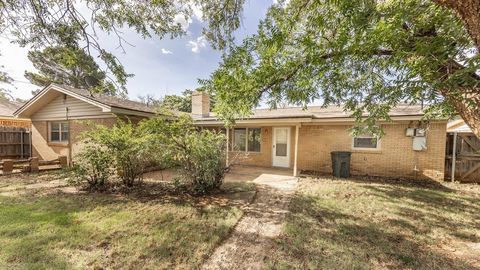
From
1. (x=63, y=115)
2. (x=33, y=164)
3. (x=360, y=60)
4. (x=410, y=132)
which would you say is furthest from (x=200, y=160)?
(x=63, y=115)

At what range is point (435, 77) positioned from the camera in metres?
2.98

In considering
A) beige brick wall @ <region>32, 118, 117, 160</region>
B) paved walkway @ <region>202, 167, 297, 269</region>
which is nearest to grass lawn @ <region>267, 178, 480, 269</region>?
paved walkway @ <region>202, 167, 297, 269</region>

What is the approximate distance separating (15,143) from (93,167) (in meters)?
11.2

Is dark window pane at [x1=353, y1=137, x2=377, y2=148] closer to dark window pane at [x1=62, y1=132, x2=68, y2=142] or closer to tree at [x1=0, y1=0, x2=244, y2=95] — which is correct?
tree at [x1=0, y1=0, x2=244, y2=95]

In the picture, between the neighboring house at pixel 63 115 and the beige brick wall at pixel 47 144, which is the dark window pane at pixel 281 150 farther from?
the beige brick wall at pixel 47 144

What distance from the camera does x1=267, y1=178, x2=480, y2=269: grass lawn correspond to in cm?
302

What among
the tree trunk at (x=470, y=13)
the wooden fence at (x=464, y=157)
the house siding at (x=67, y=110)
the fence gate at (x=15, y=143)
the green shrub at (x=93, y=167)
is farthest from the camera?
the fence gate at (x=15, y=143)

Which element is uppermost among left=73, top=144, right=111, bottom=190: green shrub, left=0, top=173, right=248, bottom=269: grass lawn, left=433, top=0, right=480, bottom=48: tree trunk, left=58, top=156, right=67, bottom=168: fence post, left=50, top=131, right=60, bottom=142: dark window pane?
left=433, top=0, right=480, bottom=48: tree trunk

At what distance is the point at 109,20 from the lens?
206 inches

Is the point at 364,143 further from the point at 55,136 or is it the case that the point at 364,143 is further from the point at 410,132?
the point at 55,136

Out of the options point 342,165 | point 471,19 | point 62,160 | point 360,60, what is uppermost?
point 360,60

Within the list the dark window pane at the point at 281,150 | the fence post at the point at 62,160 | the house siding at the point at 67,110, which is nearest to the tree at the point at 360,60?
the dark window pane at the point at 281,150

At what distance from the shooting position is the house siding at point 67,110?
379 inches

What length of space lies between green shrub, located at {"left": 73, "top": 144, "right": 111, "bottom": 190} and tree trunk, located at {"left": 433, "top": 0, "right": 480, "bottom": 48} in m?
7.65
